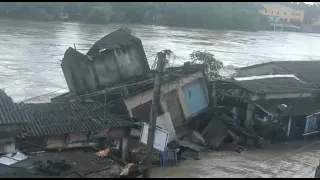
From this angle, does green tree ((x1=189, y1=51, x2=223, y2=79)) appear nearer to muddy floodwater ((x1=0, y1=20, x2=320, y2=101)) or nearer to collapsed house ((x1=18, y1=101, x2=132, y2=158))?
muddy floodwater ((x1=0, y1=20, x2=320, y2=101))

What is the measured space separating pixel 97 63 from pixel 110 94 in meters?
1.61

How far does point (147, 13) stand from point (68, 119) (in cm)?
4903

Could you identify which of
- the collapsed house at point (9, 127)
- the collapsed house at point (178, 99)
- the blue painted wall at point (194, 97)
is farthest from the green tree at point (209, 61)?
the collapsed house at point (9, 127)

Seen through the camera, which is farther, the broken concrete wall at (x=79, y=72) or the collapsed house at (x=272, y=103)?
the collapsed house at (x=272, y=103)

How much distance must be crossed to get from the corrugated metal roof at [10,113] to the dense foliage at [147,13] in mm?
41669

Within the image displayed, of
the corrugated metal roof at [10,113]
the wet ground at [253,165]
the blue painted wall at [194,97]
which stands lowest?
the wet ground at [253,165]

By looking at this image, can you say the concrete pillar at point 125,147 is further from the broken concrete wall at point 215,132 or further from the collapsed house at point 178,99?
the broken concrete wall at point 215,132

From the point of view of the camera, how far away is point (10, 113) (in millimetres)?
11242

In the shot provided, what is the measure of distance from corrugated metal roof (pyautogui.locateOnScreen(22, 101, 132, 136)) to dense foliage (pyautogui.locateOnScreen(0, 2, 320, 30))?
1582 inches

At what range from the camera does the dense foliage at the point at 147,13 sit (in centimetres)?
5412

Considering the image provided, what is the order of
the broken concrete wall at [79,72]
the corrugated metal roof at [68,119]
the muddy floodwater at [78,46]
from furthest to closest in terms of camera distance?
the muddy floodwater at [78,46], the broken concrete wall at [79,72], the corrugated metal roof at [68,119]

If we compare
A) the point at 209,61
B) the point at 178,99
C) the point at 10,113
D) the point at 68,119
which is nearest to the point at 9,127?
the point at 10,113

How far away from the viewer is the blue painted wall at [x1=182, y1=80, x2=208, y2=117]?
635 inches

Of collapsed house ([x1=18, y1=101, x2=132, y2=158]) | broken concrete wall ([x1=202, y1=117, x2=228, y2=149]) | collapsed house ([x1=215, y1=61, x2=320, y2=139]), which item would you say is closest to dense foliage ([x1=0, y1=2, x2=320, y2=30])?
collapsed house ([x1=215, y1=61, x2=320, y2=139])
